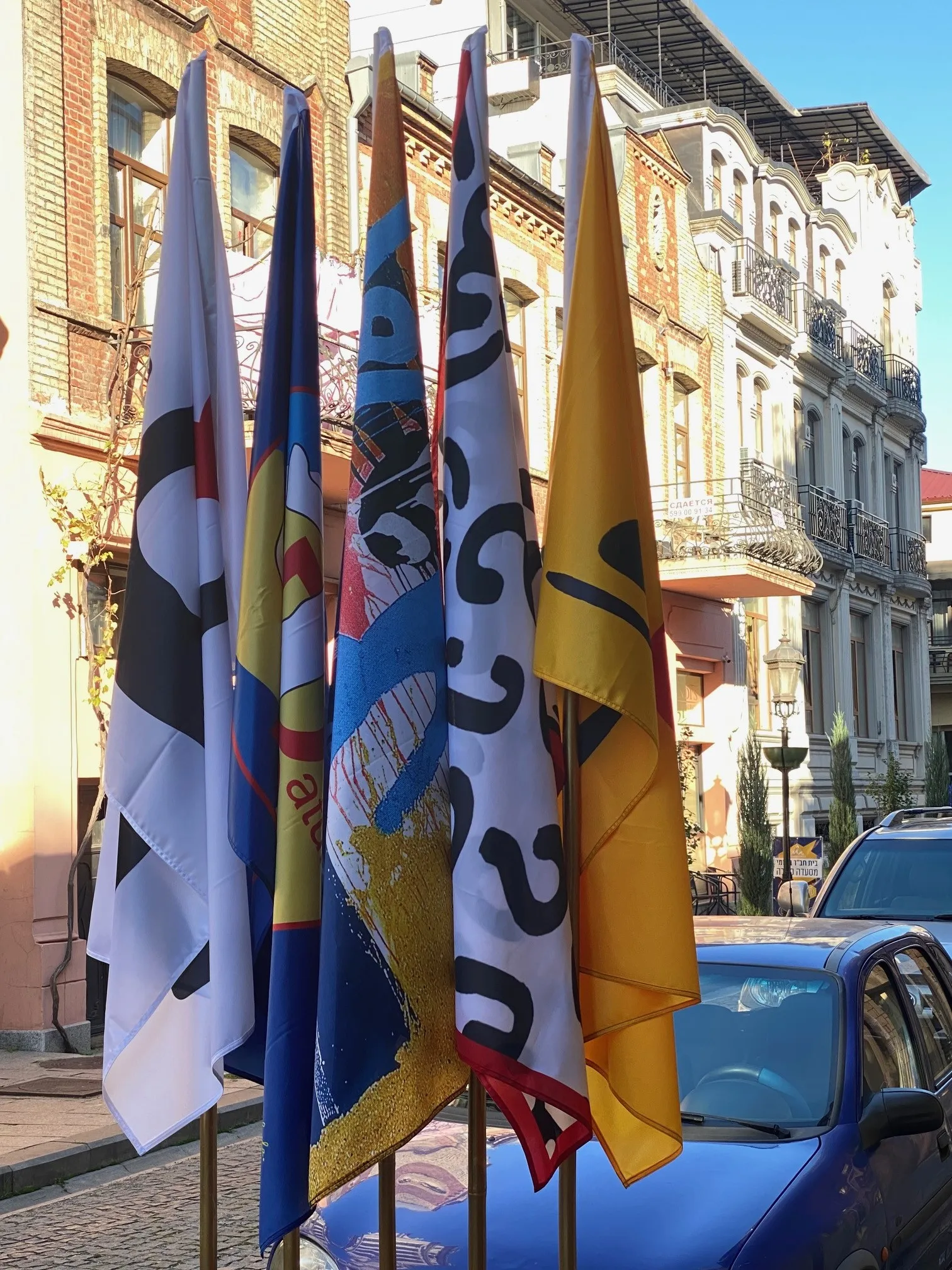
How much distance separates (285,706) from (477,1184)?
1126mm

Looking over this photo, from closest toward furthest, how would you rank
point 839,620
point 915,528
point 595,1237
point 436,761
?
point 436,761 < point 595,1237 < point 839,620 < point 915,528

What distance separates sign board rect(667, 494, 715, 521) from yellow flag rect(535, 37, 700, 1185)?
2008 centimetres

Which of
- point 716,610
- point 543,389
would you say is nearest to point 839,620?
point 716,610

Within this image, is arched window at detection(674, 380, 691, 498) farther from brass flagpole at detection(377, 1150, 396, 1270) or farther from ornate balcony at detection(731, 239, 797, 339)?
brass flagpole at detection(377, 1150, 396, 1270)

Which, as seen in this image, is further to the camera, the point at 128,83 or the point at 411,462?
the point at 128,83

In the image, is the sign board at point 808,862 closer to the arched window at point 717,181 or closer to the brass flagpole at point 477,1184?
the arched window at point 717,181

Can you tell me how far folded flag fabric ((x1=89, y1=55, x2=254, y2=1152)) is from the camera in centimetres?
A: 357

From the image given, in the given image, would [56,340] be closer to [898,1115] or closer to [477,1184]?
[898,1115]

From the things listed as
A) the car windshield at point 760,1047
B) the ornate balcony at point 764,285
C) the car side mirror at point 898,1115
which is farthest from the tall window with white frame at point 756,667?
the car side mirror at point 898,1115

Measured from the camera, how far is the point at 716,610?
27672mm

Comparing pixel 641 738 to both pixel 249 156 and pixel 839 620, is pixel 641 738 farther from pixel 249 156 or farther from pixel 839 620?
pixel 839 620

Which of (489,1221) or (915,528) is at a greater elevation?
(915,528)

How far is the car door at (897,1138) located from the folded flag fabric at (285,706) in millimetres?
2197

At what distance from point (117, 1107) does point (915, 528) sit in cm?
3834
